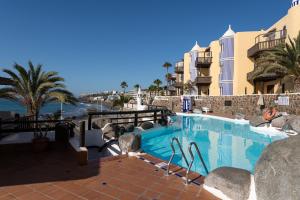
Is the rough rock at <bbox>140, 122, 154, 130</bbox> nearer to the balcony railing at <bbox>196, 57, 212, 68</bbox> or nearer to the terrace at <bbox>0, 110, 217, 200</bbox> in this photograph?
the terrace at <bbox>0, 110, 217, 200</bbox>

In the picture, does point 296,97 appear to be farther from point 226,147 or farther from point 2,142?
point 2,142

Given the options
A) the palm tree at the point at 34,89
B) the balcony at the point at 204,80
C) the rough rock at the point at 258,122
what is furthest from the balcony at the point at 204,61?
the palm tree at the point at 34,89

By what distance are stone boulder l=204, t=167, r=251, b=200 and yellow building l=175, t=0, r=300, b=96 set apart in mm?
18974

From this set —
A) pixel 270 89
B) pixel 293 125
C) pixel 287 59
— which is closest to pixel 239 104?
pixel 270 89

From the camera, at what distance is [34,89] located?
953 centimetres

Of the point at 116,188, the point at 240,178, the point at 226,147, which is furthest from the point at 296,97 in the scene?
the point at 116,188

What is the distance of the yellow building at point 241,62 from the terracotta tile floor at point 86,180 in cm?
1927

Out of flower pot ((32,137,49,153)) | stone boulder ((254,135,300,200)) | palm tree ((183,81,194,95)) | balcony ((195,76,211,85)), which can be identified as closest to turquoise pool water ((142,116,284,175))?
stone boulder ((254,135,300,200))

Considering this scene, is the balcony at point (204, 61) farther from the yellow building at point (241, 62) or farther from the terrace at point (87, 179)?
the terrace at point (87, 179)

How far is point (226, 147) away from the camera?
8.89 meters

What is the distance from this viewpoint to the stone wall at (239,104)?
1662 centimetres

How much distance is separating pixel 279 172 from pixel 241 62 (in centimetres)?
2557

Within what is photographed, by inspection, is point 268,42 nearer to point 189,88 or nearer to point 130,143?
point 189,88

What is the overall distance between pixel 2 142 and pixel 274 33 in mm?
25519
